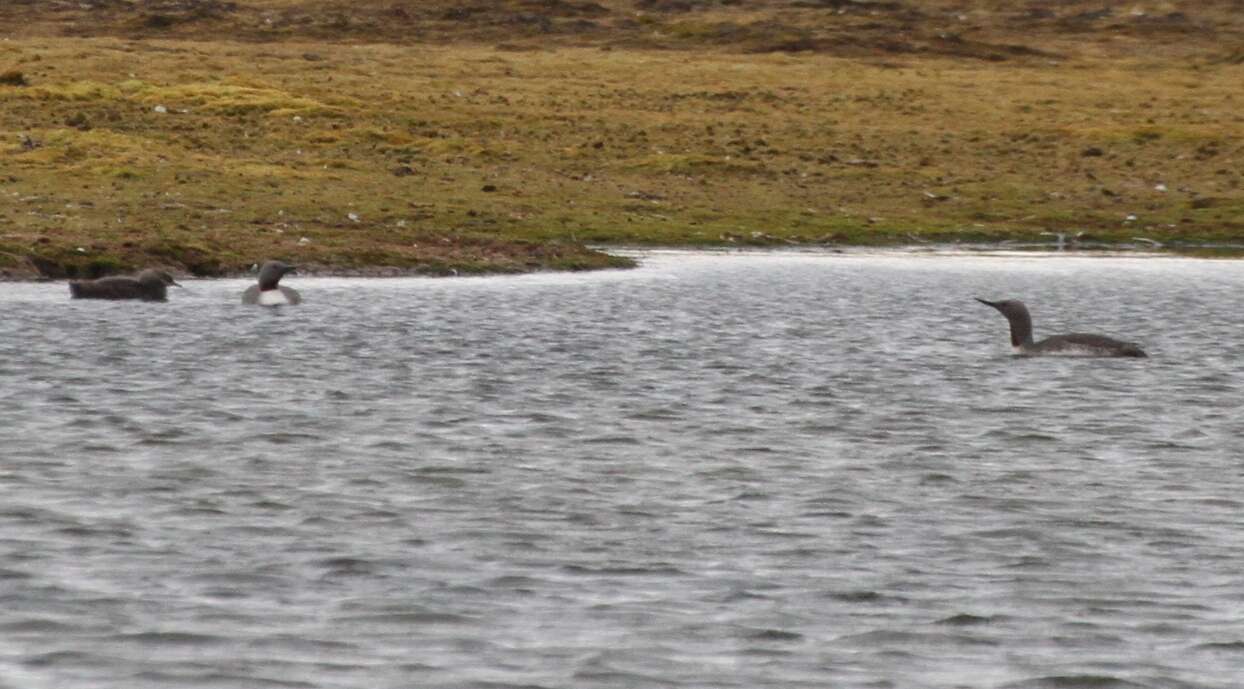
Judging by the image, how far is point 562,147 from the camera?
7212 cm

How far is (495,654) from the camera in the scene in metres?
11.4

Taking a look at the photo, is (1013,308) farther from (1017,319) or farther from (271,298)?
(271,298)

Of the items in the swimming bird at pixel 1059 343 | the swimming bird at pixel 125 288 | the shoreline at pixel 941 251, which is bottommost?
the shoreline at pixel 941 251

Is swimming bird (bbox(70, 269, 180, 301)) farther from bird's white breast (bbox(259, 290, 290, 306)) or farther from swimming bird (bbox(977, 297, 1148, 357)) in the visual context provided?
swimming bird (bbox(977, 297, 1148, 357))

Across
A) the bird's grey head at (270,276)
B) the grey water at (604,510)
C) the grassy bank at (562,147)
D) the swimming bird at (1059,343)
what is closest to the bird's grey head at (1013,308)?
the swimming bird at (1059,343)

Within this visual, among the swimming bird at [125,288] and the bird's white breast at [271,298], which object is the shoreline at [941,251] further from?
the swimming bird at [125,288]

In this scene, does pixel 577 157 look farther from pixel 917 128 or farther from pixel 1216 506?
pixel 1216 506

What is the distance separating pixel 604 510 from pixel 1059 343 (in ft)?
46.5

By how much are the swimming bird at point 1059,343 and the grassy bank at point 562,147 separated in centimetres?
1689

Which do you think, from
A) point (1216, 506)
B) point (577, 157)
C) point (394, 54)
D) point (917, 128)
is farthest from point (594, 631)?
point (394, 54)

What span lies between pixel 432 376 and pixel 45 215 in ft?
77.2

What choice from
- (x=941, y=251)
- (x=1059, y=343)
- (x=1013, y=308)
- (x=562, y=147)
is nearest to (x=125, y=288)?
(x=1013, y=308)

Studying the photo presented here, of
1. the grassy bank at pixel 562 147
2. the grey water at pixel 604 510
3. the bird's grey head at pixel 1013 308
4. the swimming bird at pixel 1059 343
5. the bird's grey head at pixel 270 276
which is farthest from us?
the grassy bank at pixel 562 147

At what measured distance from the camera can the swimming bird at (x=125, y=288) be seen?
114ft
